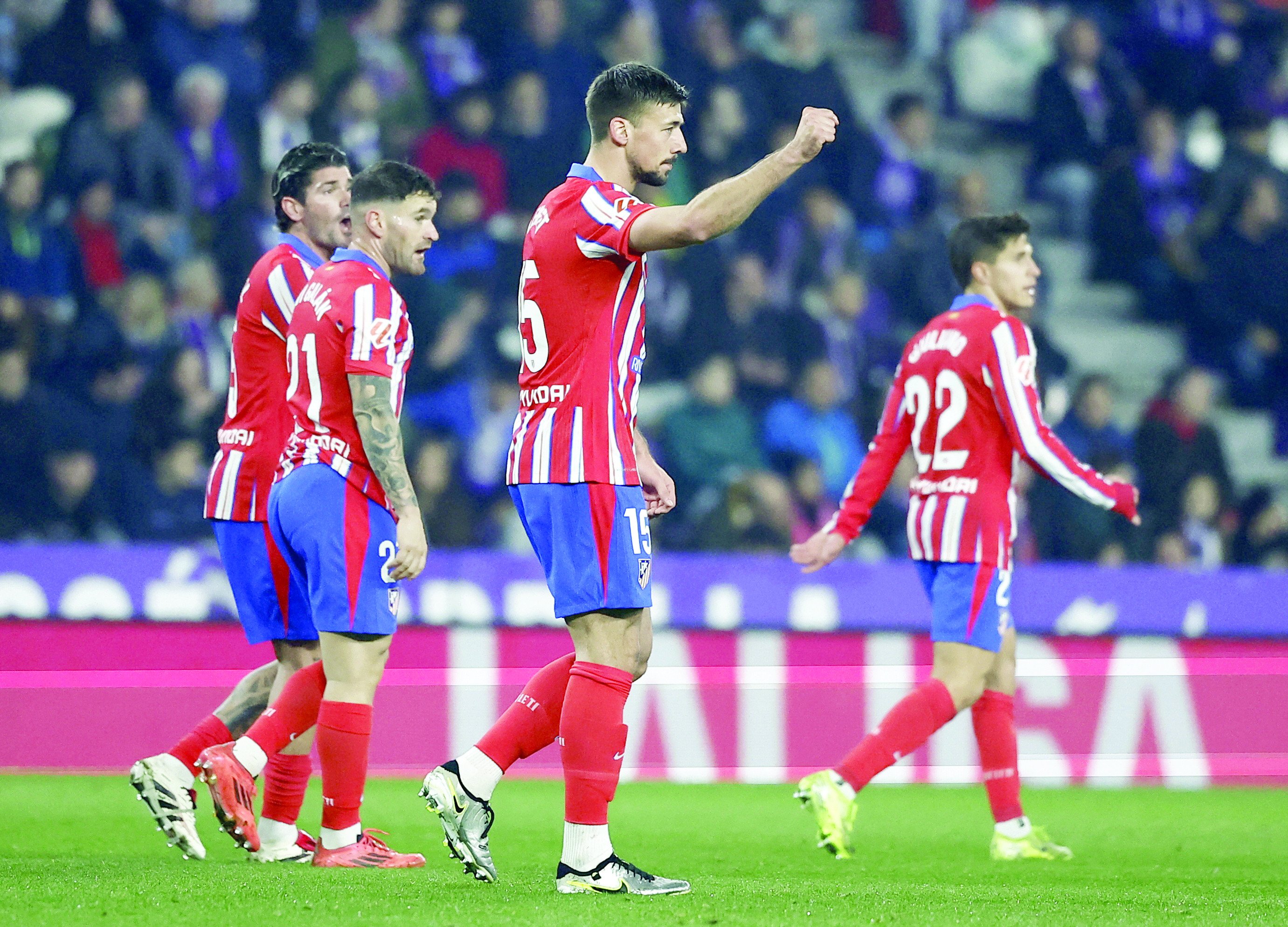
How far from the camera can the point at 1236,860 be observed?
5430mm

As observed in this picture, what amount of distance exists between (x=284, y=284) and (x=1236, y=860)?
11.2ft

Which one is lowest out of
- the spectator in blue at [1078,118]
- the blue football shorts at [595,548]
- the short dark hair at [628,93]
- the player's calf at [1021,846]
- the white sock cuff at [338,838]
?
the player's calf at [1021,846]

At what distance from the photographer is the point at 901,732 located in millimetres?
5352

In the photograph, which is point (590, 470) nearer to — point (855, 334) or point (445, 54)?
point (855, 334)

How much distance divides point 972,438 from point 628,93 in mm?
2040

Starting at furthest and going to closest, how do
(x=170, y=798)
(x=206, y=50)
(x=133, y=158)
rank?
(x=206, y=50) → (x=133, y=158) → (x=170, y=798)

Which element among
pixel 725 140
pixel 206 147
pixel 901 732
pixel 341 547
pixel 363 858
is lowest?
pixel 363 858

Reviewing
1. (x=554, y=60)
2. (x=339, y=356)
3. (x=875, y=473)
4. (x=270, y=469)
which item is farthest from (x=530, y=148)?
(x=339, y=356)

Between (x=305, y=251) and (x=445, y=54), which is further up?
(x=445, y=54)

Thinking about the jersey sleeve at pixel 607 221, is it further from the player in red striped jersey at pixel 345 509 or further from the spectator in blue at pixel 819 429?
the spectator in blue at pixel 819 429

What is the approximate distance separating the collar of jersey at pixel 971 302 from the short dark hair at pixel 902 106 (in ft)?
20.5

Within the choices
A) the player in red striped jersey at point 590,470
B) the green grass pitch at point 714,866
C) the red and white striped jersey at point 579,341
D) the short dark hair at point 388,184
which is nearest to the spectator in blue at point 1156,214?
the green grass pitch at point 714,866

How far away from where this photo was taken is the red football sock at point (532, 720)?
13.5 ft

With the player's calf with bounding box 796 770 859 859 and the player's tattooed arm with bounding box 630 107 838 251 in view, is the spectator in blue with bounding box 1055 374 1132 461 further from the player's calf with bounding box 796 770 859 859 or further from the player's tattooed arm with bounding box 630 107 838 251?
the player's tattooed arm with bounding box 630 107 838 251
